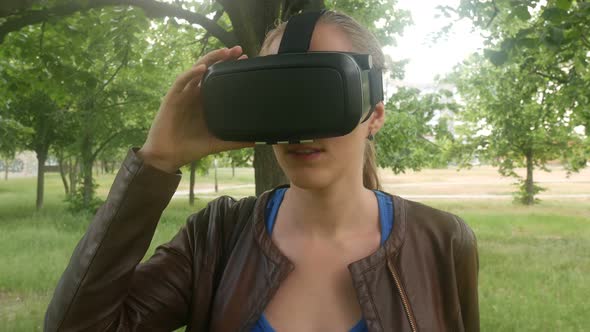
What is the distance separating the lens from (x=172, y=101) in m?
1.15

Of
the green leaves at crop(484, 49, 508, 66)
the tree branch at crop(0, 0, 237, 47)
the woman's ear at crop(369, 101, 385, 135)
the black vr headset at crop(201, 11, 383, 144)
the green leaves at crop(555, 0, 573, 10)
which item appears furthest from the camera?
the tree branch at crop(0, 0, 237, 47)

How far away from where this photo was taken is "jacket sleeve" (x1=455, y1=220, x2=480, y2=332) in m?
1.28

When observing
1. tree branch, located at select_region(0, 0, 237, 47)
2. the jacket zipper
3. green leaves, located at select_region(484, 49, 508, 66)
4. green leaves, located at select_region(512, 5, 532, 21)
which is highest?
tree branch, located at select_region(0, 0, 237, 47)

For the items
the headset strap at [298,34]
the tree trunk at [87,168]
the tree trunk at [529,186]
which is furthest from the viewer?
the tree trunk at [529,186]

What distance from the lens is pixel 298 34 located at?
110 centimetres

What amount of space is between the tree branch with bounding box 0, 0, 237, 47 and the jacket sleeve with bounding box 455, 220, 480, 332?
343 cm

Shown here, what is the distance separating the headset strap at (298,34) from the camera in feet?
3.52

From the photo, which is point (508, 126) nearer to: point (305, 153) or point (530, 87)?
point (530, 87)

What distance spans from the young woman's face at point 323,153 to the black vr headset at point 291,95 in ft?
0.38

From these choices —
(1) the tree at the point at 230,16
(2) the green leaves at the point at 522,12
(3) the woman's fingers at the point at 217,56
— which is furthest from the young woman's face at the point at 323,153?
(2) the green leaves at the point at 522,12

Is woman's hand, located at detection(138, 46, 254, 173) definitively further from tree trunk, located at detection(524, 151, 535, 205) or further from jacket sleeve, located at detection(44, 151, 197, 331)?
tree trunk, located at detection(524, 151, 535, 205)

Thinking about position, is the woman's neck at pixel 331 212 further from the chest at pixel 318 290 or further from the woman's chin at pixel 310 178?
the woman's chin at pixel 310 178

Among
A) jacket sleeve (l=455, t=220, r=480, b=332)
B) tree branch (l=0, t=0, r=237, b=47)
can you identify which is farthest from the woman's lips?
tree branch (l=0, t=0, r=237, b=47)

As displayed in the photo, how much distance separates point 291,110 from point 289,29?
0.23 m
